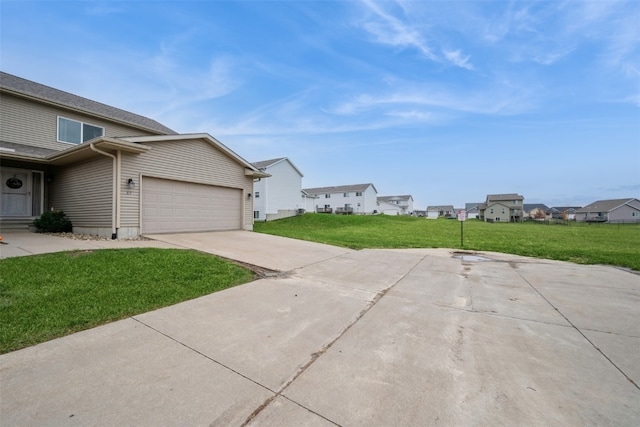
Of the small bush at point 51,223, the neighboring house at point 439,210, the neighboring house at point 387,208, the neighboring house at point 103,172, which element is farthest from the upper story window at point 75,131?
the neighboring house at point 439,210

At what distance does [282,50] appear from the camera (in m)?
14.1

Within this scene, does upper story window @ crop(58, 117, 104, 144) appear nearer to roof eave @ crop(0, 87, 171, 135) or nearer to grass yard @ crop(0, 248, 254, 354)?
roof eave @ crop(0, 87, 171, 135)

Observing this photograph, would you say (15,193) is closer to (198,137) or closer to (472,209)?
(198,137)

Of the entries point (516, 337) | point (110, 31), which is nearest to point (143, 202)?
point (110, 31)

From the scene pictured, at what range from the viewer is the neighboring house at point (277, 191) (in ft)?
90.8

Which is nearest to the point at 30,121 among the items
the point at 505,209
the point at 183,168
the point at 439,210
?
the point at 183,168

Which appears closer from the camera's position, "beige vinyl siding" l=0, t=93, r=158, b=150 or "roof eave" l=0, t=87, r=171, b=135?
"roof eave" l=0, t=87, r=171, b=135

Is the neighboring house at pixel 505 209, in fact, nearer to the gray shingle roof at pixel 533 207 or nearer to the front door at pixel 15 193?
the gray shingle roof at pixel 533 207

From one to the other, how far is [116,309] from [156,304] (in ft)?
1.54

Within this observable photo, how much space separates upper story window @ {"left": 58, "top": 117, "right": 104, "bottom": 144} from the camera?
12656mm

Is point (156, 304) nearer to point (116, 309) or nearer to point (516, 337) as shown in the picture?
point (116, 309)

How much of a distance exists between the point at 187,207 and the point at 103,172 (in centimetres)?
307

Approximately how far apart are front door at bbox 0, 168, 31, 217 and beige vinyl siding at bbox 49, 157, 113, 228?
783 mm

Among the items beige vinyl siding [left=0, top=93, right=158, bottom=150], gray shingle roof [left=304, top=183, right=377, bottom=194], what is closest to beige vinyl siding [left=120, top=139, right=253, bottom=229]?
beige vinyl siding [left=0, top=93, right=158, bottom=150]
